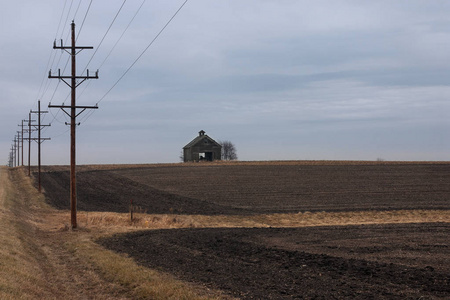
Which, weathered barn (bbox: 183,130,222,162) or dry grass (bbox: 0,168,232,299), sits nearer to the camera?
dry grass (bbox: 0,168,232,299)

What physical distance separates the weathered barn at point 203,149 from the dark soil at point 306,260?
81.5m

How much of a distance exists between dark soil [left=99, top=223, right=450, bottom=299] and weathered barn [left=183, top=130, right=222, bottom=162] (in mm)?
81475

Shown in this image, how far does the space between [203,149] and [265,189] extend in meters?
53.6

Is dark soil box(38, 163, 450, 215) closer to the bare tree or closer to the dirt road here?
the dirt road

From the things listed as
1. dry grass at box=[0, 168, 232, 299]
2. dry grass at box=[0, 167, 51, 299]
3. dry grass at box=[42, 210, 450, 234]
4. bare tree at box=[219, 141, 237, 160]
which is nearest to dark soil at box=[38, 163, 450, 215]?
dry grass at box=[42, 210, 450, 234]

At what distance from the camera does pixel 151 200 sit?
45500 millimetres

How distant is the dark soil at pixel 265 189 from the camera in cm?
4194

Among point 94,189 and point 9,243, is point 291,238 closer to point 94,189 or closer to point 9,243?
point 9,243

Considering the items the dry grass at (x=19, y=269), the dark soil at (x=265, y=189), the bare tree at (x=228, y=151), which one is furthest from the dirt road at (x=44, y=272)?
the bare tree at (x=228, y=151)

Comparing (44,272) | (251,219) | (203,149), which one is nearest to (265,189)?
(251,219)

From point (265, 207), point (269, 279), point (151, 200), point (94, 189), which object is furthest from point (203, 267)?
point (94, 189)

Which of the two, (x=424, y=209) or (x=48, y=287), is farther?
(x=424, y=209)

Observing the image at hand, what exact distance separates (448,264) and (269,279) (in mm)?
5530

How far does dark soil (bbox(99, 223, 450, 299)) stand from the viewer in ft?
36.6
